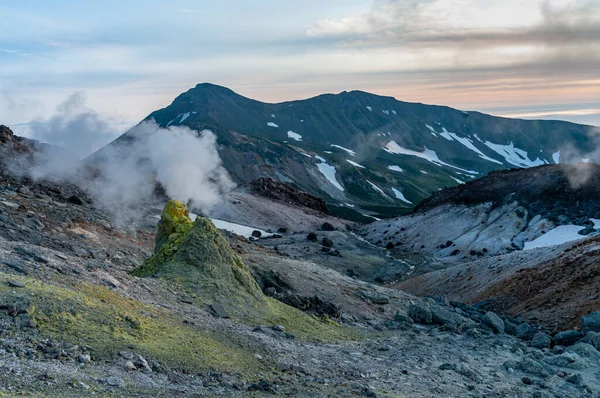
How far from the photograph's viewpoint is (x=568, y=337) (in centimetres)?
2406

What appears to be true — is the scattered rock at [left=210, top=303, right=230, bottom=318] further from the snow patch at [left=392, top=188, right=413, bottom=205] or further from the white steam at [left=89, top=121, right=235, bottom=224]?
the snow patch at [left=392, top=188, right=413, bottom=205]

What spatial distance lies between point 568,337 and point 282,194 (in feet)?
264

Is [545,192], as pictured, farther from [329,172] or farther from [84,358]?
[329,172]

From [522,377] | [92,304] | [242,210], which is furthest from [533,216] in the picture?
[92,304]

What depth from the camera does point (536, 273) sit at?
112ft

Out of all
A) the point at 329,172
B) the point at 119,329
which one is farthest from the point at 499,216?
the point at 329,172

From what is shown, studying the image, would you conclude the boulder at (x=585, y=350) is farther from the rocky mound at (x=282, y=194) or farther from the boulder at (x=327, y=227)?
the rocky mound at (x=282, y=194)

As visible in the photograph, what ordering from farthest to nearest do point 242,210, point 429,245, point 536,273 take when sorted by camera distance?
point 242,210
point 429,245
point 536,273

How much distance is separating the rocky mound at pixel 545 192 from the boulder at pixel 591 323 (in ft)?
137

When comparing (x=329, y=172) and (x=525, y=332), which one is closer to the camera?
(x=525, y=332)

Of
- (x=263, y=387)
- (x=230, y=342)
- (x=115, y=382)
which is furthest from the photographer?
(x=230, y=342)

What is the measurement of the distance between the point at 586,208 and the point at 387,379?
57.4 metres

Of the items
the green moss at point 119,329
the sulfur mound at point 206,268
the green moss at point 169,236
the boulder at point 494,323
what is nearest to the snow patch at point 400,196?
the boulder at point 494,323

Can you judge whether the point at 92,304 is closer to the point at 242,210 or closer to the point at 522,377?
the point at 522,377
